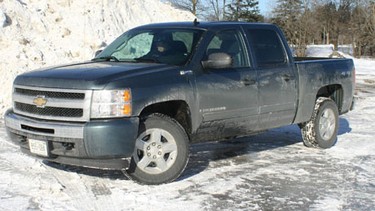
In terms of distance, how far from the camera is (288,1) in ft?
170

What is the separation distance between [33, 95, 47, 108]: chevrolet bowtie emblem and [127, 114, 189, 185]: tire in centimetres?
104

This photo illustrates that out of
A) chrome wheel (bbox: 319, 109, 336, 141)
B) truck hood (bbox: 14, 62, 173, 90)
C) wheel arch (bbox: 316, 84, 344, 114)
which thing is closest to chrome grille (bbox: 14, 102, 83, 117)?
truck hood (bbox: 14, 62, 173, 90)

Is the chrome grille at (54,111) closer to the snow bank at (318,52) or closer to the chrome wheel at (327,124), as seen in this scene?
the chrome wheel at (327,124)

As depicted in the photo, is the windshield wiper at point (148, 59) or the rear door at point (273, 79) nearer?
the windshield wiper at point (148, 59)

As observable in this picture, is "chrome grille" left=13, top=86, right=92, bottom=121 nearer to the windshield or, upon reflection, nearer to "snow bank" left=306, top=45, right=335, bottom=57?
the windshield

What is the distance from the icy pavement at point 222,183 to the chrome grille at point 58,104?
767 mm

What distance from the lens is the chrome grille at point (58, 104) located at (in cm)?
Result: 516

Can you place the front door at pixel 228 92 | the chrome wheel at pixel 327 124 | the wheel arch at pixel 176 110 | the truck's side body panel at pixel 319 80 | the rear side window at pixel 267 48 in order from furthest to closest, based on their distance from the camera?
1. the chrome wheel at pixel 327 124
2. the truck's side body panel at pixel 319 80
3. the rear side window at pixel 267 48
4. the front door at pixel 228 92
5. the wheel arch at pixel 176 110

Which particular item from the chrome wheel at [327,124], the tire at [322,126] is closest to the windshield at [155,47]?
the tire at [322,126]

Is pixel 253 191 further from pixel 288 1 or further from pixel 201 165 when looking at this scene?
pixel 288 1

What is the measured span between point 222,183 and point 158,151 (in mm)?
834

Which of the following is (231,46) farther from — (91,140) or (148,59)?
(91,140)

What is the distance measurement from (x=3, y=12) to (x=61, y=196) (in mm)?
11561

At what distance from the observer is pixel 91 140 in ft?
16.7
